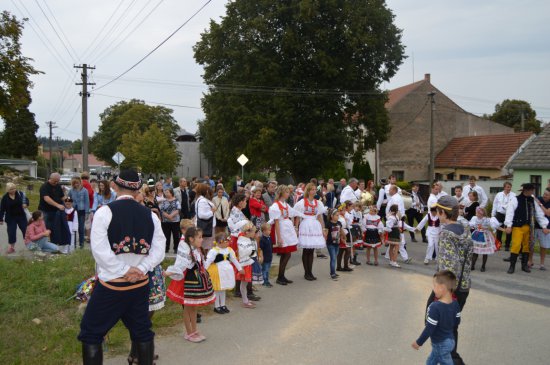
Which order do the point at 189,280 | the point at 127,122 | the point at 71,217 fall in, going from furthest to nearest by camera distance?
the point at 127,122, the point at 71,217, the point at 189,280

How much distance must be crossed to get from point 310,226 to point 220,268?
3.07 meters

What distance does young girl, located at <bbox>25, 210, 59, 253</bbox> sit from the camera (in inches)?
444

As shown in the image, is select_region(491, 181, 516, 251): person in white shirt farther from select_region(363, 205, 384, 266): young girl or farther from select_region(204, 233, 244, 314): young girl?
select_region(204, 233, 244, 314): young girl

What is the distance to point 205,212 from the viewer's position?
32.8ft

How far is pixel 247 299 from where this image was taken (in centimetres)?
826

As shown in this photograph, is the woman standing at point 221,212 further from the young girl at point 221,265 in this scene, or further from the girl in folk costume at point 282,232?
the young girl at point 221,265

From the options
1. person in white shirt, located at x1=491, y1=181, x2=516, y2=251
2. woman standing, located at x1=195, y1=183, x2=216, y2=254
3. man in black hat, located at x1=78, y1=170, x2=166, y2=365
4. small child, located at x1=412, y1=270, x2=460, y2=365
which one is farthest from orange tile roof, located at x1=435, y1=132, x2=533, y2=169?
man in black hat, located at x1=78, y1=170, x2=166, y2=365

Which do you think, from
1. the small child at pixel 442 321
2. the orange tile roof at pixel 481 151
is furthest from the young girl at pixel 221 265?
the orange tile roof at pixel 481 151

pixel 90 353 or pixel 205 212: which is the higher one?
pixel 205 212

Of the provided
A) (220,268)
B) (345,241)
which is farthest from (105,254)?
(345,241)

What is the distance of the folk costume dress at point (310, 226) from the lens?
992cm

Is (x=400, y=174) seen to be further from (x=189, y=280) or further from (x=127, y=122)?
(x=127, y=122)

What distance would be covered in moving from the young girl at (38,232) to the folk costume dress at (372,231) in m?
7.50

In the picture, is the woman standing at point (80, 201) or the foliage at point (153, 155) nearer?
the woman standing at point (80, 201)
